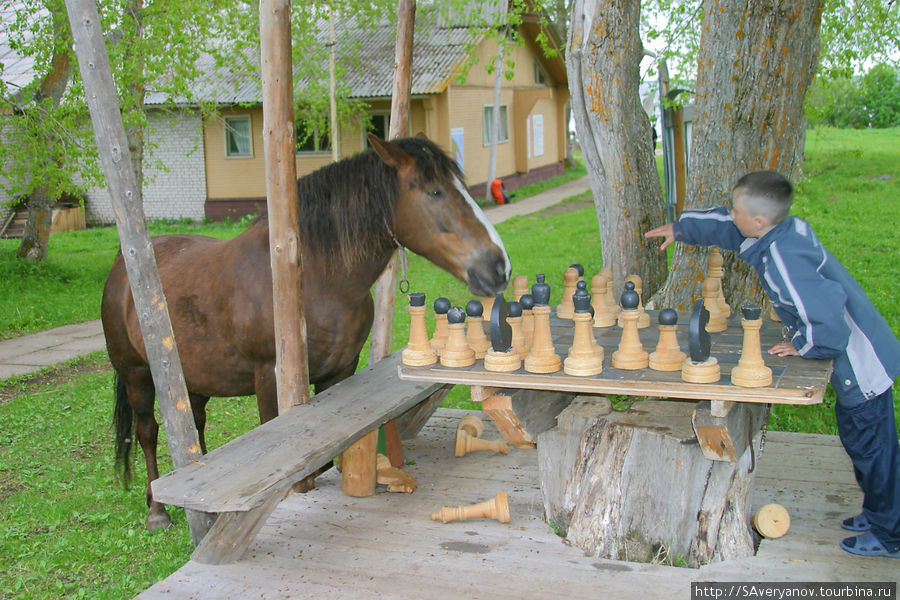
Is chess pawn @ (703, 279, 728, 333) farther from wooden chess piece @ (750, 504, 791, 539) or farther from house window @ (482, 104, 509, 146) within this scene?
house window @ (482, 104, 509, 146)

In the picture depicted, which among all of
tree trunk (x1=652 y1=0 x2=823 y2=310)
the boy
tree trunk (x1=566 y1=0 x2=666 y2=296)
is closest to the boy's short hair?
the boy

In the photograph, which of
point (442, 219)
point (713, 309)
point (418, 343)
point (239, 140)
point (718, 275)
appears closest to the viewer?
point (418, 343)

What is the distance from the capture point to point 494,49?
67.4ft

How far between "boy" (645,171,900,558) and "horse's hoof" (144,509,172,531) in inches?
120

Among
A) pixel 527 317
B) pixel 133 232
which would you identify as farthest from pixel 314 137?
pixel 527 317

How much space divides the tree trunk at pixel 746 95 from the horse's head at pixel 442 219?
2.26 m

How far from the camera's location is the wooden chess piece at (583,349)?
2.81m

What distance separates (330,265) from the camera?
363 centimetres

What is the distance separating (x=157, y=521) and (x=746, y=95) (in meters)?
4.15

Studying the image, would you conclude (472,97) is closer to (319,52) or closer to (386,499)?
(319,52)

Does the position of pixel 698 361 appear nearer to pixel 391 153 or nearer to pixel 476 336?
pixel 476 336

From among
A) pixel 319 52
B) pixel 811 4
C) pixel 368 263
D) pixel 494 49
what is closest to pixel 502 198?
pixel 494 49

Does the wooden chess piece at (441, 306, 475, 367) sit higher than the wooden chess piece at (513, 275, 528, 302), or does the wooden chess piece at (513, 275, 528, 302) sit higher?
the wooden chess piece at (513, 275, 528, 302)

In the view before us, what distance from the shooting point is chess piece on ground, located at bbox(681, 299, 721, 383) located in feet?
8.68
